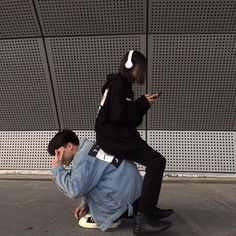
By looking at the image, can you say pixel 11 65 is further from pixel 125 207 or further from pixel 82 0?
pixel 125 207

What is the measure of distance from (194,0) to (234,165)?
8.99 feet

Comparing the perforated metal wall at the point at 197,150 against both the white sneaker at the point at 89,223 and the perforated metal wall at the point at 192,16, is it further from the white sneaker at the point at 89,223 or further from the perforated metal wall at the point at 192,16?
the white sneaker at the point at 89,223

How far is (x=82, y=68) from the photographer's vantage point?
750 cm

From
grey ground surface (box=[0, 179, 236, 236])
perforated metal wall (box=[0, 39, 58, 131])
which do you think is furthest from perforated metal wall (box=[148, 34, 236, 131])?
perforated metal wall (box=[0, 39, 58, 131])

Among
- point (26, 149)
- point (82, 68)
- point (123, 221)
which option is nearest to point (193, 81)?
point (82, 68)

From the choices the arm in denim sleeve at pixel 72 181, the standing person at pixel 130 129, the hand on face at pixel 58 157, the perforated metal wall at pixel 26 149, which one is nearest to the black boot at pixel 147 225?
the standing person at pixel 130 129

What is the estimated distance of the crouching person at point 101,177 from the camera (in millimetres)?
3852

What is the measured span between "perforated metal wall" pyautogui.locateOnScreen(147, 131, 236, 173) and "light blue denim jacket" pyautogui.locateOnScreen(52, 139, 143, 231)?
3675mm

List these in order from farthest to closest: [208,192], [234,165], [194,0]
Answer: [234,165] → [194,0] → [208,192]

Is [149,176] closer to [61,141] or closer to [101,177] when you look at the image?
[101,177]

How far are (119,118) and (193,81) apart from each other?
394cm

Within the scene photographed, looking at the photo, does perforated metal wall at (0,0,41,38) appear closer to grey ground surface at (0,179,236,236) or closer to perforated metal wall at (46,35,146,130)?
perforated metal wall at (46,35,146,130)

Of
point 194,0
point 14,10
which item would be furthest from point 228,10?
point 14,10

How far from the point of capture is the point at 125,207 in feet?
12.8
